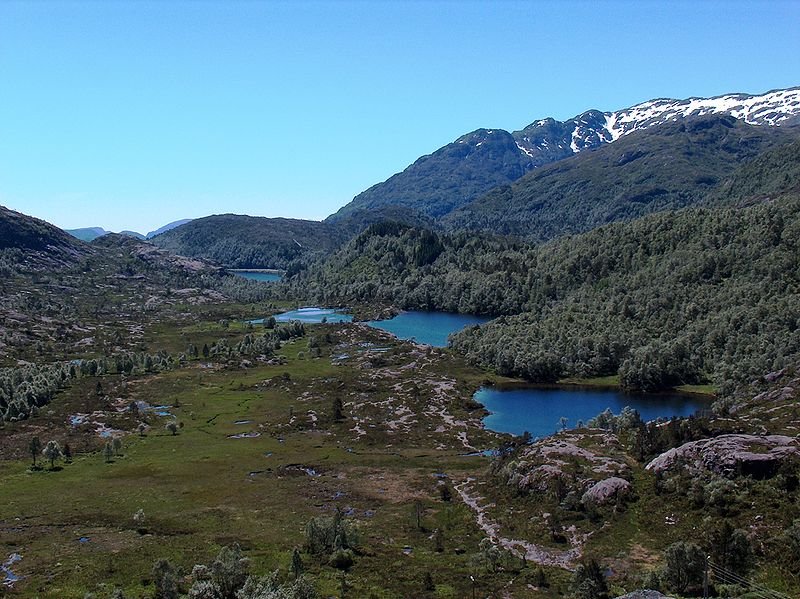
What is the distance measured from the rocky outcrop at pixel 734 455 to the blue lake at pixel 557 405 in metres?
48.7

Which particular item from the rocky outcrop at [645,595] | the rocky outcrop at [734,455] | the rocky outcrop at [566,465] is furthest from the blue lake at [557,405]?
the rocky outcrop at [645,595]

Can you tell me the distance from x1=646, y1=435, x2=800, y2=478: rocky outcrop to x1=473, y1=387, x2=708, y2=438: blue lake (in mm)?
48734

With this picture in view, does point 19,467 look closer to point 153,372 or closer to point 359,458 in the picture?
point 359,458

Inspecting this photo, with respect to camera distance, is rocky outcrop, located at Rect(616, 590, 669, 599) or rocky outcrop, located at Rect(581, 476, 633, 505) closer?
rocky outcrop, located at Rect(616, 590, 669, 599)

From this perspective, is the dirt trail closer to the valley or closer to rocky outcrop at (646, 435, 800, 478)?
the valley

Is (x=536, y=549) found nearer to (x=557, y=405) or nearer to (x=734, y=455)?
(x=734, y=455)

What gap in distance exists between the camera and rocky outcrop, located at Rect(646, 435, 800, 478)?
2854 inches

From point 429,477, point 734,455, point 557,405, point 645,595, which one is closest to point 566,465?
point 734,455

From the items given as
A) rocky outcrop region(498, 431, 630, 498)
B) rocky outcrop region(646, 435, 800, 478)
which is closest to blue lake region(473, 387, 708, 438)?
rocky outcrop region(498, 431, 630, 498)

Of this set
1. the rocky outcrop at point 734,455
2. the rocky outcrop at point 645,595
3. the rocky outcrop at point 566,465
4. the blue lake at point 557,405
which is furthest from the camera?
the blue lake at point 557,405

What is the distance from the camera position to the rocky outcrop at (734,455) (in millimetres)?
72500

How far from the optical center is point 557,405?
502ft

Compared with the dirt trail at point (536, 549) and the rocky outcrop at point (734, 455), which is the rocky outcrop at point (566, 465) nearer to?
the rocky outcrop at point (734, 455)

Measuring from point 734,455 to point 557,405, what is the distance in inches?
3093
